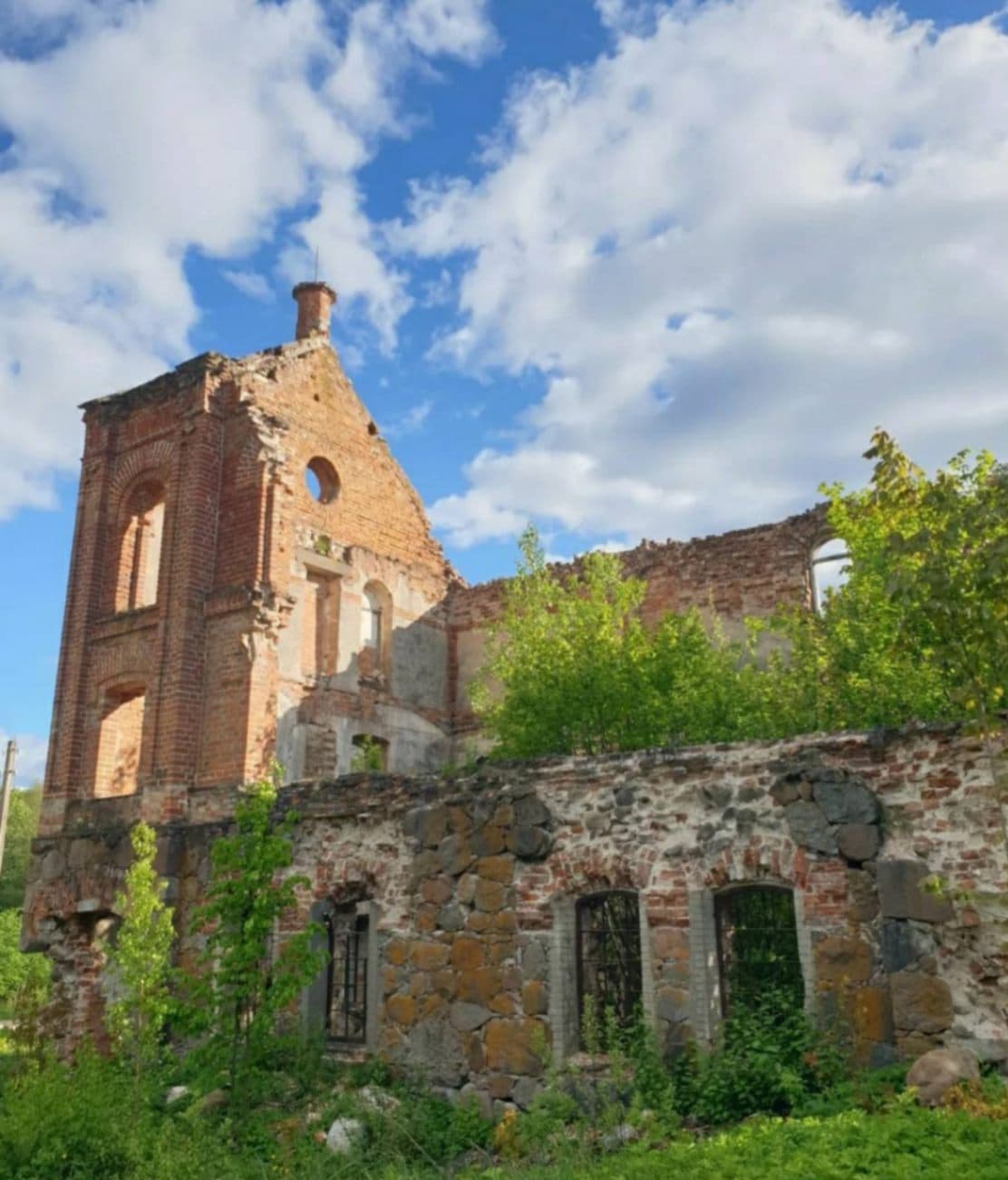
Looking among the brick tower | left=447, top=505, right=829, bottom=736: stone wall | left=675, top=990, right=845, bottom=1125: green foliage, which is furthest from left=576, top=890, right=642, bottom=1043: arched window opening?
left=447, top=505, right=829, bottom=736: stone wall

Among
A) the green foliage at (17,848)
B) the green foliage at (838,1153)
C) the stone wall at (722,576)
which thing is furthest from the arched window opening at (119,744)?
the green foliage at (17,848)

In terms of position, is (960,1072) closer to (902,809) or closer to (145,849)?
(902,809)

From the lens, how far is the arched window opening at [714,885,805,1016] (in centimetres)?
970

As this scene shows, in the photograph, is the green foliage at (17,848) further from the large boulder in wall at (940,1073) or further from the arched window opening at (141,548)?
the large boulder in wall at (940,1073)

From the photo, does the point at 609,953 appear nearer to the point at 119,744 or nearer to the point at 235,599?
the point at 235,599

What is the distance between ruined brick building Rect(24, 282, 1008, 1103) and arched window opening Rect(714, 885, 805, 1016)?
0.11ft

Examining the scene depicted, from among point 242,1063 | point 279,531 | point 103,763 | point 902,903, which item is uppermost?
point 279,531

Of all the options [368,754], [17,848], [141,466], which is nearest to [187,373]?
[141,466]

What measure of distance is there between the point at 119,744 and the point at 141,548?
3638mm

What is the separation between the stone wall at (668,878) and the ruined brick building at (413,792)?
0.02 metres

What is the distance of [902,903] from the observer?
8.77m

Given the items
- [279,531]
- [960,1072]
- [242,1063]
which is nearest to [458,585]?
[279,531]

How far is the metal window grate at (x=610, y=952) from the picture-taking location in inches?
412

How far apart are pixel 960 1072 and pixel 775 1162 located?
1.92 meters
